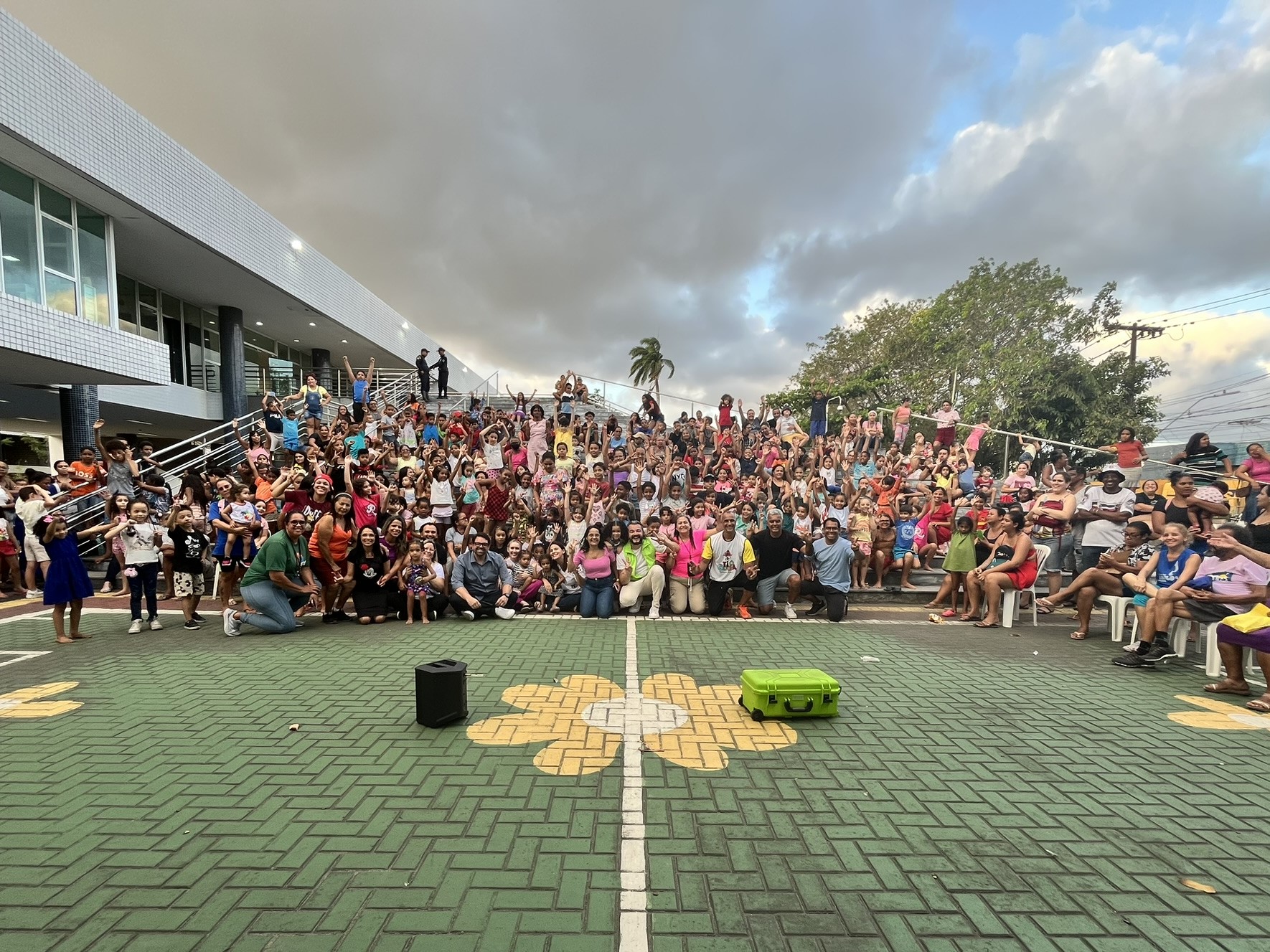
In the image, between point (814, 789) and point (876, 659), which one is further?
point (876, 659)

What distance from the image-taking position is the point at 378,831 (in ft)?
10.0

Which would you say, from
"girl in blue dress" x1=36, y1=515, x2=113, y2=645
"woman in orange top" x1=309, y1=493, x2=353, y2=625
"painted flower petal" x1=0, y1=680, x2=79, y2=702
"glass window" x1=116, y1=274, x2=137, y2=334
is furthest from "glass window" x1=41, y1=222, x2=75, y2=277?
"painted flower petal" x1=0, y1=680, x2=79, y2=702

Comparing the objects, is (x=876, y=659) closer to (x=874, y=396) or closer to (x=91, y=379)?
(x=91, y=379)

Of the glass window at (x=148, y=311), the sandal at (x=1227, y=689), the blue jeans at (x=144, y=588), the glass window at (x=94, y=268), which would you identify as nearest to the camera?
the sandal at (x=1227, y=689)

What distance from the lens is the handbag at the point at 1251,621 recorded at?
16.8 feet

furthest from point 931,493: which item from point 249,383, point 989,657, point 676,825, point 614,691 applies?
point 249,383

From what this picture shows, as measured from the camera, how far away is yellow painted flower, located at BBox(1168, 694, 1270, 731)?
15.2 feet

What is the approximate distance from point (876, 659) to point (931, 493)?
5449mm

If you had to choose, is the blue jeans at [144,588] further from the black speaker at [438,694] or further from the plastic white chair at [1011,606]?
the plastic white chair at [1011,606]

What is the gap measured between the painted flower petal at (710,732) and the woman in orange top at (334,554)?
516cm

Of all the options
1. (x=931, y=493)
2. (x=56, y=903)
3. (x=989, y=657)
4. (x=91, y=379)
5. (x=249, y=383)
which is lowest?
(x=989, y=657)

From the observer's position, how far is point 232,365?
20.1m

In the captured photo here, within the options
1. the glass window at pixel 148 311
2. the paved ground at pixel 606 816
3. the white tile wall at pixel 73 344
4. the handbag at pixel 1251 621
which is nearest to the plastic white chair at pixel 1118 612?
the handbag at pixel 1251 621

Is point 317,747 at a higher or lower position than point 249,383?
lower
